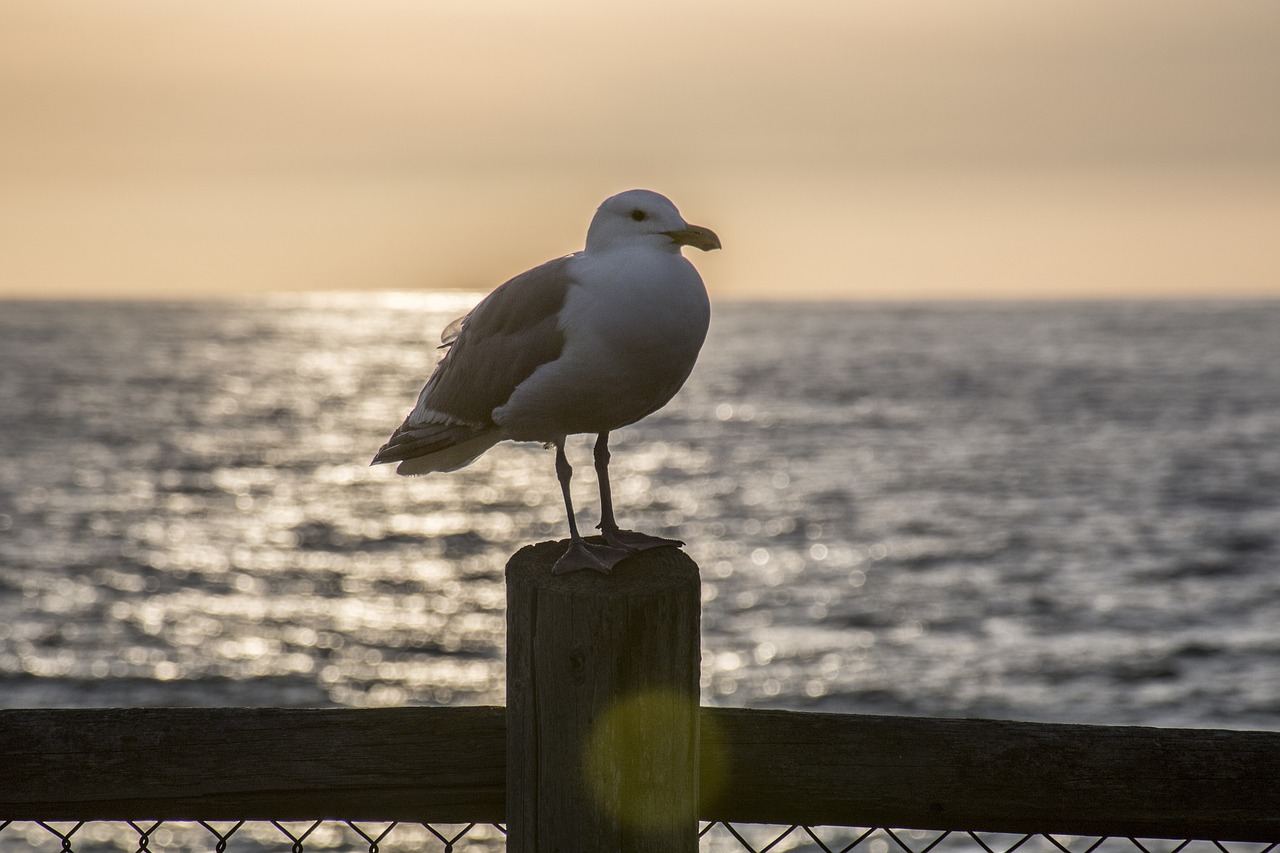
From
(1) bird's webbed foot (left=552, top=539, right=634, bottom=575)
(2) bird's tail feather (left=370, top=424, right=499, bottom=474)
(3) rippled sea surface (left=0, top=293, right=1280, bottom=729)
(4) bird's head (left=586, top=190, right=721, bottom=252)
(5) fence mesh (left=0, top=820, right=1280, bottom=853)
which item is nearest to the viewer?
(1) bird's webbed foot (left=552, top=539, right=634, bottom=575)

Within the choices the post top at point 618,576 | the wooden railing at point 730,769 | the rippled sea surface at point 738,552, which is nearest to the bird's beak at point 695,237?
the post top at point 618,576

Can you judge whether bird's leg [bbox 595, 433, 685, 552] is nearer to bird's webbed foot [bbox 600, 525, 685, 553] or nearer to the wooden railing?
bird's webbed foot [bbox 600, 525, 685, 553]

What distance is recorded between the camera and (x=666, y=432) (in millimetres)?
74250

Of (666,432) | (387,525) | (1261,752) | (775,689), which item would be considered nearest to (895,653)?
(775,689)

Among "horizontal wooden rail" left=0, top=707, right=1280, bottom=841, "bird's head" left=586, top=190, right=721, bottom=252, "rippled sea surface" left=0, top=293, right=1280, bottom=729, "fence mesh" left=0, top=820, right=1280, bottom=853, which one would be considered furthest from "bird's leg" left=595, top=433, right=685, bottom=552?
"rippled sea surface" left=0, top=293, right=1280, bottom=729

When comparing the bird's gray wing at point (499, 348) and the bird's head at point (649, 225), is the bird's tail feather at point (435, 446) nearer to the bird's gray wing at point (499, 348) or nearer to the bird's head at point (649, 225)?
the bird's gray wing at point (499, 348)

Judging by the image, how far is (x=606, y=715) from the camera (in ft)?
9.00

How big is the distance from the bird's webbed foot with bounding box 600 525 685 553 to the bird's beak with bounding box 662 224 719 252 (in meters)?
0.94

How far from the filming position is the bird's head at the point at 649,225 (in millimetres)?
Answer: 3949

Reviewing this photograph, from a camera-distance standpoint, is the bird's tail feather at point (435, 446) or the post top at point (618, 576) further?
the bird's tail feather at point (435, 446)

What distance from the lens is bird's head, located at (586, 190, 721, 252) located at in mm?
3949

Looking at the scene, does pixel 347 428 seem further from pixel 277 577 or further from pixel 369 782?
pixel 369 782

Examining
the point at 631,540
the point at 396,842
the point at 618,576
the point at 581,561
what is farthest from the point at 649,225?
→ the point at 396,842

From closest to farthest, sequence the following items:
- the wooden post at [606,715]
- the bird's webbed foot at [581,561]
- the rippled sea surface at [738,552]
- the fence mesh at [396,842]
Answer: the wooden post at [606,715], the bird's webbed foot at [581,561], the fence mesh at [396,842], the rippled sea surface at [738,552]
